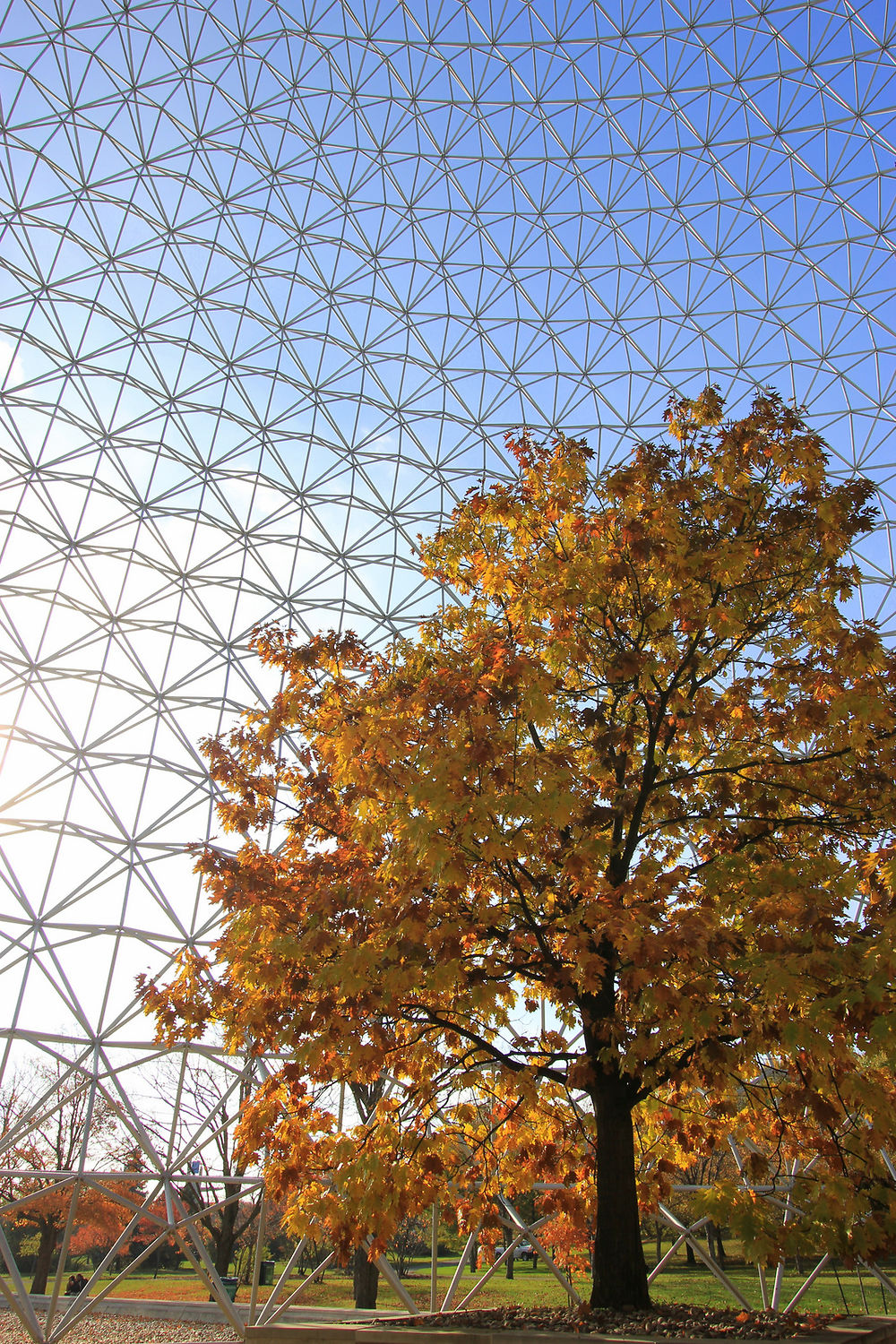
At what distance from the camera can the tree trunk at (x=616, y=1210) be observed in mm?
8695

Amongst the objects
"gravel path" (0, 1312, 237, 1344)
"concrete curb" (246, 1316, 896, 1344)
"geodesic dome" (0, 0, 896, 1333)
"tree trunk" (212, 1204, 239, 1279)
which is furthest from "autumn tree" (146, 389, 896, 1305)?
"tree trunk" (212, 1204, 239, 1279)

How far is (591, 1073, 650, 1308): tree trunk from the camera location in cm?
870

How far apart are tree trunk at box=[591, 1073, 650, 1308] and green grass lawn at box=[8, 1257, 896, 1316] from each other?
17.2 m

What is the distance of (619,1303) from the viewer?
28.2 ft

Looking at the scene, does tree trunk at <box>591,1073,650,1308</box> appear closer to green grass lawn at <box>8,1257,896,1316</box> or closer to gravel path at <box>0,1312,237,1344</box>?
gravel path at <box>0,1312,237,1344</box>

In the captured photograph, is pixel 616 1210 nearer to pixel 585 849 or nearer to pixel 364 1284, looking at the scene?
pixel 585 849

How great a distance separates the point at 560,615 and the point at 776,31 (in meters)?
24.5

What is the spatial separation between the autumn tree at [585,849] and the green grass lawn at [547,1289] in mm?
18104

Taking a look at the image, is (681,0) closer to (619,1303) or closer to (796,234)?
(796,234)

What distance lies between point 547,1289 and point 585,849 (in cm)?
3080

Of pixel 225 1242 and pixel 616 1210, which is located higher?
pixel 616 1210

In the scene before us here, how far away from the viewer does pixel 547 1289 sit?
103ft

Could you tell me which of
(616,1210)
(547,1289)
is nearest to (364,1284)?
(547,1289)

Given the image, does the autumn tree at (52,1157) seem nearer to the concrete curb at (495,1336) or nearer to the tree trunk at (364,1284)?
the tree trunk at (364,1284)
